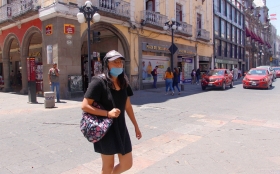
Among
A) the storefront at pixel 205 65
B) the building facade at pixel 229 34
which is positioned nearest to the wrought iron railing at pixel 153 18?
→ the storefront at pixel 205 65

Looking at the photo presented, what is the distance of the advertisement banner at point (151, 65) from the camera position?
→ 1812 centimetres

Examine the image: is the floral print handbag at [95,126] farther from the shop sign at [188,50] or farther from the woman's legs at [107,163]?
the shop sign at [188,50]

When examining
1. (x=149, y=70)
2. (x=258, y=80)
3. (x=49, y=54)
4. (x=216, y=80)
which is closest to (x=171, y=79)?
(x=216, y=80)

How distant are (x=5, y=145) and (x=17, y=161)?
1072mm

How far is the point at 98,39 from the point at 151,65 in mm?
8376

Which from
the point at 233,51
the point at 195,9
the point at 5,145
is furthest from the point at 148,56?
the point at 233,51

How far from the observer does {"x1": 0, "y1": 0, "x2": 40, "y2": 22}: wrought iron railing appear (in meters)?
13.1

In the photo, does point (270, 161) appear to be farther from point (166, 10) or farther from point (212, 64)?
point (212, 64)

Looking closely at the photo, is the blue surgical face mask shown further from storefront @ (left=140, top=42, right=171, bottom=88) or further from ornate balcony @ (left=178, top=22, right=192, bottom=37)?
ornate balcony @ (left=178, top=22, right=192, bottom=37)

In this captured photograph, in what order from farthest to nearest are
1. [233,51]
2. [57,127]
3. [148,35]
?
[233,51]
[148,35]
[57,127]

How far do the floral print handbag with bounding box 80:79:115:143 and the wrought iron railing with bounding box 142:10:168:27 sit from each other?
15.4 m

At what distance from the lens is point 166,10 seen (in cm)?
1967

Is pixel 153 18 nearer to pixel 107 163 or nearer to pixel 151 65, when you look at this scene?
pixel 151 65

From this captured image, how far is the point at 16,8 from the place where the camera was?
14.6 metres
